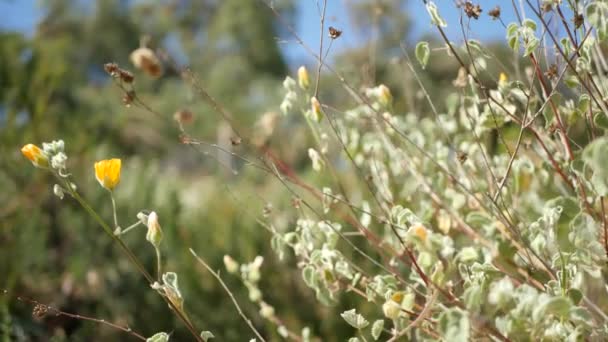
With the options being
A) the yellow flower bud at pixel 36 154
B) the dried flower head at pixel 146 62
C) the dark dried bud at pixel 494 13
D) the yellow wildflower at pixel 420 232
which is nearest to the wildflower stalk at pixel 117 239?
the yellow flower bud at pixel 36 154

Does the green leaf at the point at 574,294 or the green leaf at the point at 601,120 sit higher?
the green leaf at the point at 601,120

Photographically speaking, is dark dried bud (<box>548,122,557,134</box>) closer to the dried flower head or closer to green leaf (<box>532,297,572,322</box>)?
green leaf (<box>532,297,572,322</box>)

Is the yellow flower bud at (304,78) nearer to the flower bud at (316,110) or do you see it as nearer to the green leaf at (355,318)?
the flower bud at (316,110)

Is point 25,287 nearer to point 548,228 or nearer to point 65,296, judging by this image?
point 65,296

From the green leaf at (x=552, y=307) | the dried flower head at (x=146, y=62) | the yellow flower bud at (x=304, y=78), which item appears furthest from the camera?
the dried flower head at (x=146, y=62)

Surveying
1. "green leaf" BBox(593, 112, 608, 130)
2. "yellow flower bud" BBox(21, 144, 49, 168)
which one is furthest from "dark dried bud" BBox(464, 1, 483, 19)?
"yellow flower bud" BBox(21, 144, 49, 168)

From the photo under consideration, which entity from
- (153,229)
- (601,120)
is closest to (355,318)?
(153,229)

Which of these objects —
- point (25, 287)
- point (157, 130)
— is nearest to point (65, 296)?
point (25, 287)

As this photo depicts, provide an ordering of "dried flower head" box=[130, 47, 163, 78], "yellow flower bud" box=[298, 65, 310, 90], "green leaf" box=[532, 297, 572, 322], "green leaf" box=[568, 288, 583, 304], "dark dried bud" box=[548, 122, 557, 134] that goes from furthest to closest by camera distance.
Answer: "dried flower head" box=[130, 47, 163, 78]
"yellow flower bud" box=[298, 65, 310, 90]
"dark dried bud" box=[548, 122, 557, 134]
"green leaf" box=[568, 288, 583, 304]
"green leaf" box=[532, 297, 572, 322]
